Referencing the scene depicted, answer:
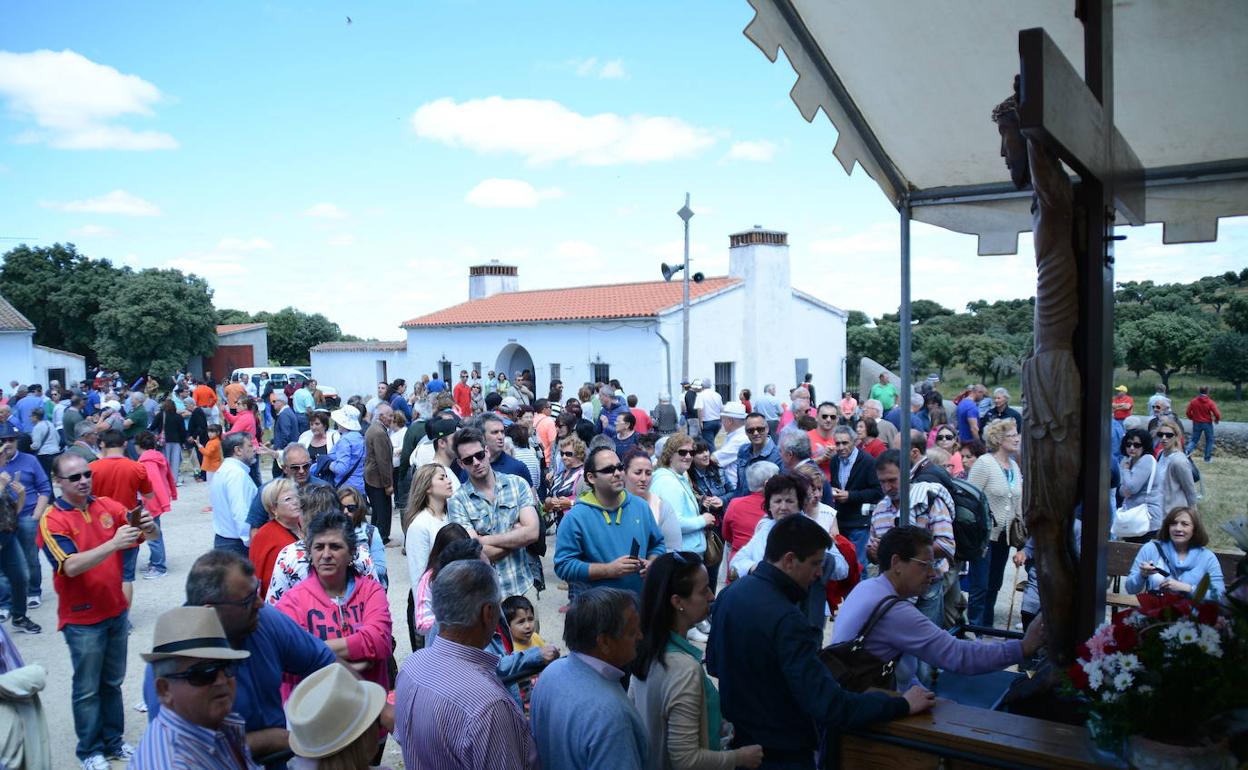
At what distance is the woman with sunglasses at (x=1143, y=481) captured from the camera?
7.27m

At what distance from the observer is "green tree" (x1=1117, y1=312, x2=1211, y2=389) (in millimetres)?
24672

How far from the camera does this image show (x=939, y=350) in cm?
3481

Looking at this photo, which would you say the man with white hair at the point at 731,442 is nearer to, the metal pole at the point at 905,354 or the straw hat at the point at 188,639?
the metal pole at the point at 905,354

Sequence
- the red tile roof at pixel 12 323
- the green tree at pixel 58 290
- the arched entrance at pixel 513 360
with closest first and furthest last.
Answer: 1. the arched entrance at pixel 513 360
2. the red tile roof at pixel 12 323
3. the green tree at pixel 58 290

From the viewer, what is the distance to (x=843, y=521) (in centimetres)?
695

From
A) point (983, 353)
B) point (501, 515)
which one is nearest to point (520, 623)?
point (501, 515)

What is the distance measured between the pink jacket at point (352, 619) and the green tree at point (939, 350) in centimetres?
3331

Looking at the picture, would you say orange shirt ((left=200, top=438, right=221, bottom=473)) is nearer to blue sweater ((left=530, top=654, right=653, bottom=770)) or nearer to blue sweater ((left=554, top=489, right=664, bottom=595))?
blue sweater ((left=554, top=489, right=664, bottom=595))

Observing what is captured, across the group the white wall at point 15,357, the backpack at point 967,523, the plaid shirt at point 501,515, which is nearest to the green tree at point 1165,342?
the backpack at point 967,523

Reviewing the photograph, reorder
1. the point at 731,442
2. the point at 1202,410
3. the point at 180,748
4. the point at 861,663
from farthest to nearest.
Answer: the point at 1202,410, the point at 731,442, the point at 861,663, the point at 180,748

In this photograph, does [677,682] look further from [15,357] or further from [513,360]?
[15,357]

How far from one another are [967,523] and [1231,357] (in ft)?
77.2

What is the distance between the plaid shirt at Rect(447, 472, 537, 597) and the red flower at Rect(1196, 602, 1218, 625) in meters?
3.47

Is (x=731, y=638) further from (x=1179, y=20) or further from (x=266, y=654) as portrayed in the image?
(x=1179, y=20)
